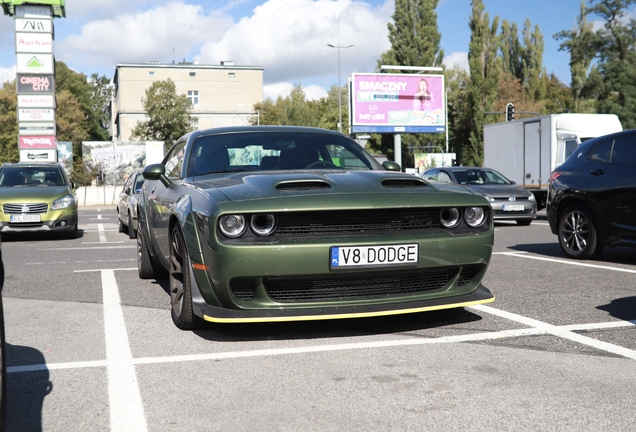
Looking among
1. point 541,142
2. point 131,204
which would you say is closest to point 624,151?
point 131,204

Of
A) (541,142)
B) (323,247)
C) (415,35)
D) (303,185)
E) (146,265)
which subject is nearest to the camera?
(323,247)

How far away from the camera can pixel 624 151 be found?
8.68 meters

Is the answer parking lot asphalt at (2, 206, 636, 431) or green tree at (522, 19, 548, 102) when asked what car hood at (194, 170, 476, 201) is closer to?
parking lot asphalt at (2, 206, 636, 431)

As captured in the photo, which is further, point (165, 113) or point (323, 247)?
point (165, 113)

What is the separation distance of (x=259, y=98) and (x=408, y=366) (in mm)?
87577

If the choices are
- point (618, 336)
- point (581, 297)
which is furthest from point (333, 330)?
point (581, 297)

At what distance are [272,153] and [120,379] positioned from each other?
245 centimetres

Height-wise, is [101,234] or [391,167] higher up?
[391,167]

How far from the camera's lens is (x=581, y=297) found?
6.07 m

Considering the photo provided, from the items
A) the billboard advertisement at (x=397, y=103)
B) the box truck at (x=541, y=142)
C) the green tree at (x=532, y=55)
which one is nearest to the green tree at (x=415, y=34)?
the green tree at (x=532, y=55)

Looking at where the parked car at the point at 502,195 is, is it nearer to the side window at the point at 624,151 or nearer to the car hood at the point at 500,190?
the car hood at the point at 500,190

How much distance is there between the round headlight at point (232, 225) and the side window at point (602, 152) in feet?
19.8

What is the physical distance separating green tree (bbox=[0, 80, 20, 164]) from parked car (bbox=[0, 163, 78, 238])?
2455 inches

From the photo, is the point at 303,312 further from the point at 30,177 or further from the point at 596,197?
the point at 30,177
